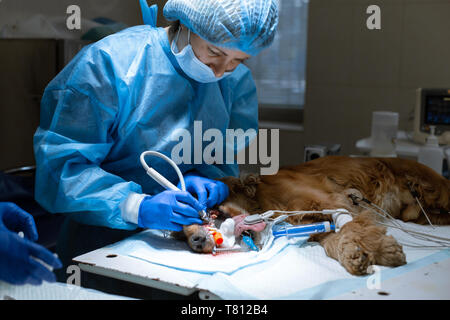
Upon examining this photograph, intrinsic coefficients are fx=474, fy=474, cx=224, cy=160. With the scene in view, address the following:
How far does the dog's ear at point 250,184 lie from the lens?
1.72 meters

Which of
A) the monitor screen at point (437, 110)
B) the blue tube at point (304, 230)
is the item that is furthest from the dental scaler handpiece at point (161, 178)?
the monitor screen at point (437, 110)

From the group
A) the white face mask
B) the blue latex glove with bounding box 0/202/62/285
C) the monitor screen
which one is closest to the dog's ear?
the white face mask

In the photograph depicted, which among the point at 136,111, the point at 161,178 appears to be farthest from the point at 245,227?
the point at 136,111

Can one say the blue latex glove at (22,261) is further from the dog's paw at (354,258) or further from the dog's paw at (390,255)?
the dog's paw at (390,255)

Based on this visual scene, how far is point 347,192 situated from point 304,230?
1.46 ft

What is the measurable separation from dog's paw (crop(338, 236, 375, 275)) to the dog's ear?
0.45 m

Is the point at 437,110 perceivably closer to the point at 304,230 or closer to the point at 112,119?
the point at 304,230

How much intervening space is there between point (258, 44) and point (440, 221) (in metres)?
0.97

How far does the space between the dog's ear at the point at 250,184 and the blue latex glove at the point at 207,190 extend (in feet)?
0.38

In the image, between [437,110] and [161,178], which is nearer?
[161,178]

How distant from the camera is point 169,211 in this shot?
1.37 metres

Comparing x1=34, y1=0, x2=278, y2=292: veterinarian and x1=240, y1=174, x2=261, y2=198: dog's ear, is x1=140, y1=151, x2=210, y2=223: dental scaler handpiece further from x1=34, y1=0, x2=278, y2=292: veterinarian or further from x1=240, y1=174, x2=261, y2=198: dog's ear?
x1=240, y1=174, x2=261, y2=198: dog's ear

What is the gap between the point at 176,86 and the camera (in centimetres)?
163
